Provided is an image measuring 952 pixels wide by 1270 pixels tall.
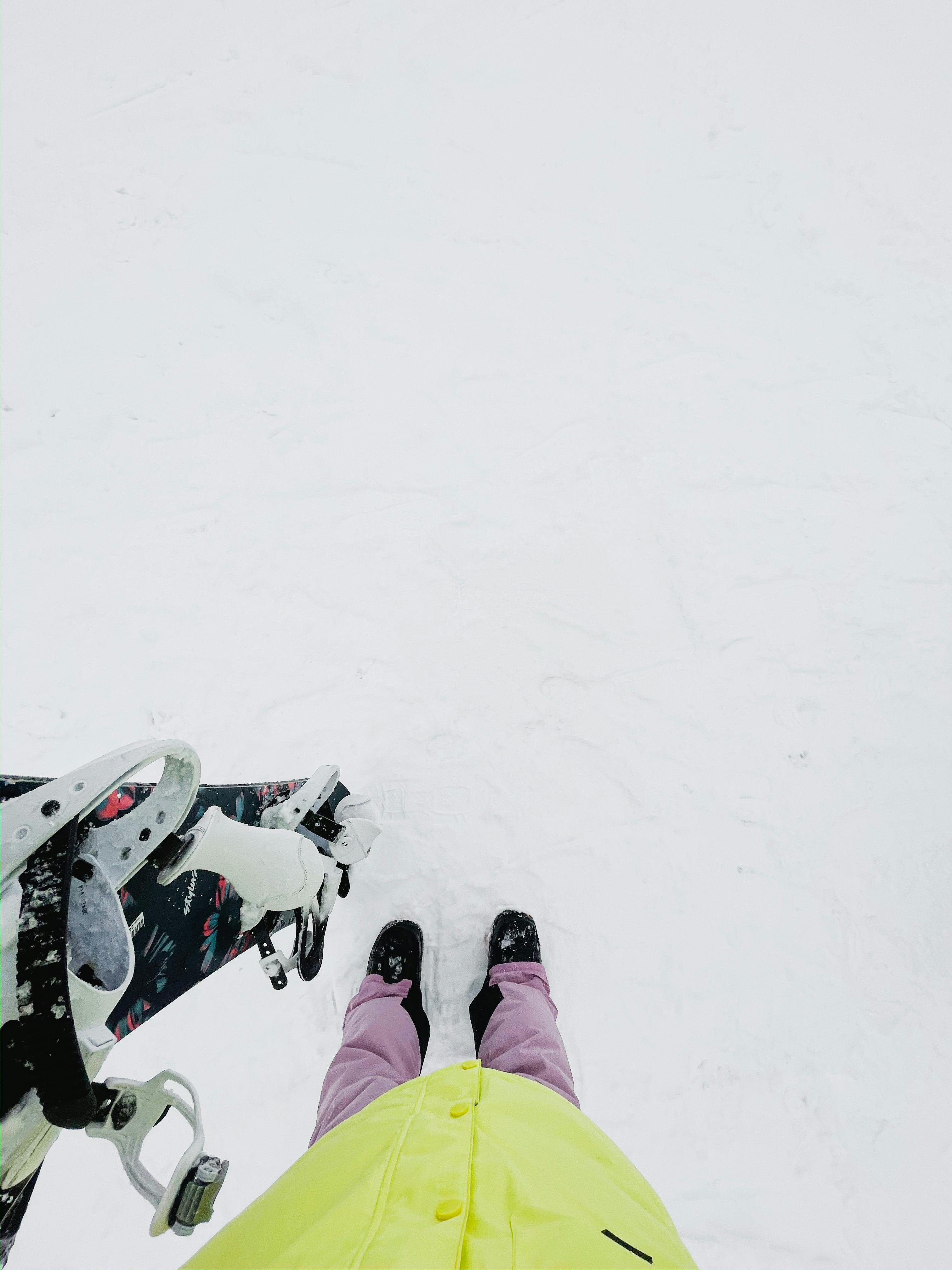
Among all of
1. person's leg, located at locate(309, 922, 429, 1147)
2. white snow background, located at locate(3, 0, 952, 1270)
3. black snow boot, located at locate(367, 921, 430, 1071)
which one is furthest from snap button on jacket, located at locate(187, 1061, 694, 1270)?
white snow background, located at locate(3, 0, 952, 1270)

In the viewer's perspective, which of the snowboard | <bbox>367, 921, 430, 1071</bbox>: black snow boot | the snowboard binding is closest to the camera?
the snowboard binding

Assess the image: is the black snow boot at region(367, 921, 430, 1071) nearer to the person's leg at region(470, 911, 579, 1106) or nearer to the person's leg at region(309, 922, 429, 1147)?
the person's leg at region(309, 922, 429, 1147)

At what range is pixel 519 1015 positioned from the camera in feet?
4.57

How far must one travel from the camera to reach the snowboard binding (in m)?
0.59

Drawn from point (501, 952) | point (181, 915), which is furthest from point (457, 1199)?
point (501, 952)

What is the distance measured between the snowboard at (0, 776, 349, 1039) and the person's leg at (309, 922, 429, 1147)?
226mm

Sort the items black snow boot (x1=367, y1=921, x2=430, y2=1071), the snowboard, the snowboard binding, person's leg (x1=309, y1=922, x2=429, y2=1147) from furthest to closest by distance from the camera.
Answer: black snow boot (x1=367, y1=921, x2=430, y2=1071) → person's leg (x1=309, y1=922, x2=429, y2=1147) → the snowboard → the snowboard binding

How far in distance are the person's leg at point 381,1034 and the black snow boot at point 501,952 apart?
13 centimetres

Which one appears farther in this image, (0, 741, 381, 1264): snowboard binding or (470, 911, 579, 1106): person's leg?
(470, 911, 579, 1106): person's leg

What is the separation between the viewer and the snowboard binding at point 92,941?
59 centimetres

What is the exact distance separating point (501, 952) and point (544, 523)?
1299mm

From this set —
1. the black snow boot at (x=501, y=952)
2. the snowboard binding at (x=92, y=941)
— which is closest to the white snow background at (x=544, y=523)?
the black snow boot at (x=501, y=952)

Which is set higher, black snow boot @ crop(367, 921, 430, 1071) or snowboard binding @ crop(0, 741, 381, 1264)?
snowboard binding @ crop(0, 741, 381, 1264)

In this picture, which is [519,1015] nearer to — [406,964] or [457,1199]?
[406,964]
